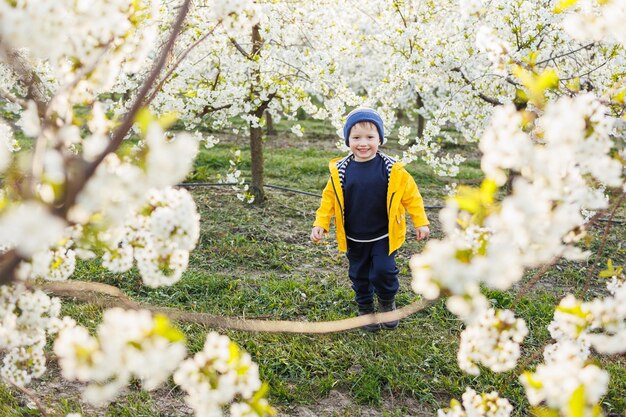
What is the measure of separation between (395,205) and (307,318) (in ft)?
3.37

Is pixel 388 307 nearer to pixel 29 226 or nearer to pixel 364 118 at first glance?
pixel 364 118

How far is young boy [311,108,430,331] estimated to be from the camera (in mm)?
3477

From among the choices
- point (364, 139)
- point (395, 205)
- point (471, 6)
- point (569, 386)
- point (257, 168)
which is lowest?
point (569, 386)

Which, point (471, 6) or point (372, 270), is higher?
point (471, 6)

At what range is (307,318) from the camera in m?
3.65

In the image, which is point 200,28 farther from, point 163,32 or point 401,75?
point 401,75

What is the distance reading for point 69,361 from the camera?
1061 millimetres

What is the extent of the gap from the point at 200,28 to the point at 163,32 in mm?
368

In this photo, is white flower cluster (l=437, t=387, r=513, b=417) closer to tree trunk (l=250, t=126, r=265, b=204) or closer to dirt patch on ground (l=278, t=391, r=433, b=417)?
dirt patch on ground (l=278, t=391, r=433, b=417)

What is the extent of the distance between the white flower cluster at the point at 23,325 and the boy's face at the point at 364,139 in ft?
7.41

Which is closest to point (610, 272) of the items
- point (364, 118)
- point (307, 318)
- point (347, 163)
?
point (364, 118)

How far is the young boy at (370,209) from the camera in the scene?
3.48 meters

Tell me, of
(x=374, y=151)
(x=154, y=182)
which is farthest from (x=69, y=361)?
(x=374, y=151)

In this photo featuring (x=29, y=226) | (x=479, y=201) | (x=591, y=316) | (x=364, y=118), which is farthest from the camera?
(x=364, y=118)
